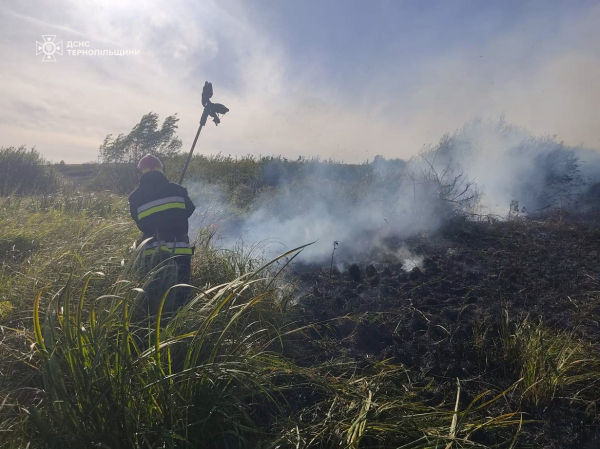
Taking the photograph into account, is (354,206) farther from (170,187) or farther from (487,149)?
(170,187)

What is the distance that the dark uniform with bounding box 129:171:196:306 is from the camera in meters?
4.27

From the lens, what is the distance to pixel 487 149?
9.70 metres

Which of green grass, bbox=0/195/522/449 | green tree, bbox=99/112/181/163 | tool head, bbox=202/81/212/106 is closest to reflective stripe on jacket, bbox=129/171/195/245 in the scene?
green grass, bbox=0/195/522/449

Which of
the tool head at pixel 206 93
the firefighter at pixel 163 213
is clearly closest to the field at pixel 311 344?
the firefighter at pixel 163 213


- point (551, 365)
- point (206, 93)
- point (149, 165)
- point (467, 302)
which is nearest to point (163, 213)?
point (149, 165)

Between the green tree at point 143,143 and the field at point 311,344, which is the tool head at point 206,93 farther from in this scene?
the green tree at point 143,143

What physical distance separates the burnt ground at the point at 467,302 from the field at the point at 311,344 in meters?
0.02

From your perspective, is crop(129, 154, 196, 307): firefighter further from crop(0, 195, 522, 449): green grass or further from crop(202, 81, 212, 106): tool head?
crop(202, 81, 212, 106): tool head

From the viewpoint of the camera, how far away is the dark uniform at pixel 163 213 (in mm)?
4273

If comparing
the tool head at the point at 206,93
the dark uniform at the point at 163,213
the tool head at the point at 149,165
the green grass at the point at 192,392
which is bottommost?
the green grass at the point at 192,392

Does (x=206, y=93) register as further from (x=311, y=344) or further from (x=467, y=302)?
(x=467, y=302)

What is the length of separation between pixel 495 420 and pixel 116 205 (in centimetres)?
788

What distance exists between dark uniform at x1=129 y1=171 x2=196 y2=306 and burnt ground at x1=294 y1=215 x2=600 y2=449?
4.91 ft

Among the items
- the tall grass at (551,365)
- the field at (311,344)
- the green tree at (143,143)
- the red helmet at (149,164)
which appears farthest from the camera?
the green tree at (143,143)
